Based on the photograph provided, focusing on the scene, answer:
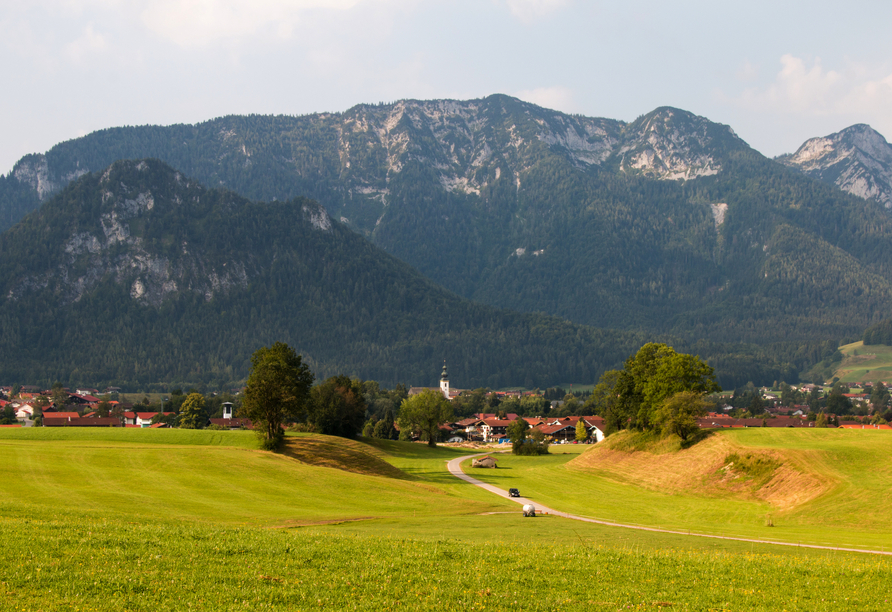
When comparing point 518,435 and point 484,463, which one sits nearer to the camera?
point 484,463

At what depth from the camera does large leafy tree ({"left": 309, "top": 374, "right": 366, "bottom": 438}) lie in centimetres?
11844

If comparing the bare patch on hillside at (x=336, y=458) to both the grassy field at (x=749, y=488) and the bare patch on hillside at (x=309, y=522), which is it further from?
the bare patch on hillside at (x=309, y=522)

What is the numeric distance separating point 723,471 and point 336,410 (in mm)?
64256

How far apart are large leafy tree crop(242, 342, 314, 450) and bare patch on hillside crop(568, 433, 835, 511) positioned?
43240 millimetres

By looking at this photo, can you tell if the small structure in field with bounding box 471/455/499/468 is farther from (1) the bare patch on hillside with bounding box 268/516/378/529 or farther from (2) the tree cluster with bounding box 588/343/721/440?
(1) the bare patch on hillside with bounding box 268/516/378/529

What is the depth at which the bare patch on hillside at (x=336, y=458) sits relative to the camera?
8288cm

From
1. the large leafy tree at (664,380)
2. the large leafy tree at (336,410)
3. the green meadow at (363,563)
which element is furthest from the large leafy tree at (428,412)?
the green meadow at (363,563)

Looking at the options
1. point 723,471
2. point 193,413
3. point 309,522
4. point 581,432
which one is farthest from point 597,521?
point 581,432

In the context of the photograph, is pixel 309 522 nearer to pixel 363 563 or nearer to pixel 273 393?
pixel 363 563

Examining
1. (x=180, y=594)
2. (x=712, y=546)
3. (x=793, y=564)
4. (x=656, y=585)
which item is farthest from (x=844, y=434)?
(x=180, y=594)

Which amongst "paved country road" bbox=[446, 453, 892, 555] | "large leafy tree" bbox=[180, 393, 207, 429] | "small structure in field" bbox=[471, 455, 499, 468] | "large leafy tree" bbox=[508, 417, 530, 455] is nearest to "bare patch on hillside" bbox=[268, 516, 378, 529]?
"paved country road" bbox=[446, 453, 892, 555]

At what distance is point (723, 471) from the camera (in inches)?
3034

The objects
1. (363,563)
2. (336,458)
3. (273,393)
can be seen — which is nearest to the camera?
(363,563)

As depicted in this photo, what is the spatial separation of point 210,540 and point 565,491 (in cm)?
6047
